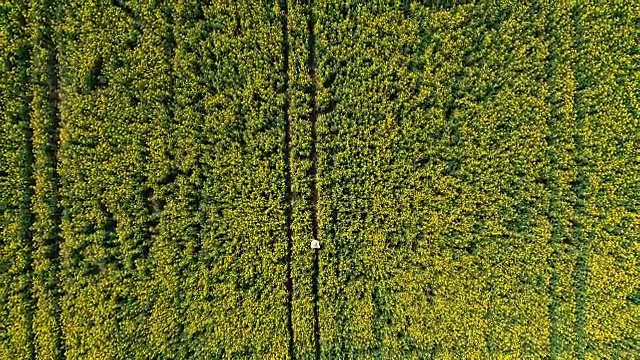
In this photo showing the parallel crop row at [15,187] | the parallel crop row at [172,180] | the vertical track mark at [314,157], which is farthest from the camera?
the vertical track mark at [314,157]

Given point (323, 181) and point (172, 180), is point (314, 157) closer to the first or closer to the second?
point (323, 181)

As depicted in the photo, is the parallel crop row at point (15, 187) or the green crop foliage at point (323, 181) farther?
the green crop foliage at point (323, 181)

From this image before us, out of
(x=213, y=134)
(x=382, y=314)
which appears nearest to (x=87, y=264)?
(x=213, y=134)

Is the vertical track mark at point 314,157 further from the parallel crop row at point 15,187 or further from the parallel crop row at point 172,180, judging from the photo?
the parallel crop row at point 15,187

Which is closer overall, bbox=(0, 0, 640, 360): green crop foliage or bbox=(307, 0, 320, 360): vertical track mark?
bbox=(0, 0, 640, 360): green crop foliage

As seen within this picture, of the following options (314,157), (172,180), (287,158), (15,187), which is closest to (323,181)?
(314,157)

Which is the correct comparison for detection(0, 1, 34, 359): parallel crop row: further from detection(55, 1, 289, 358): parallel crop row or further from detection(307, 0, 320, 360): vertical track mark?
detection(307, 0, 320, 360): vertical track mark

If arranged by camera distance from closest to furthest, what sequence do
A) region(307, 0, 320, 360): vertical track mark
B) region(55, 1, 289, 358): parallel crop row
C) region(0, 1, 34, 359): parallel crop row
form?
region(0, 1, 34, 359): parallel crop row
region(55, 1, 289, 358): parallel crop row
region(307, 0, 320, 360): vertical track mark

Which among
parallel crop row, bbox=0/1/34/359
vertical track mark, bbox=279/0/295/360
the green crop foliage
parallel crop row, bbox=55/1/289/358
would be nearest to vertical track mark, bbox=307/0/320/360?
the green crop foliage

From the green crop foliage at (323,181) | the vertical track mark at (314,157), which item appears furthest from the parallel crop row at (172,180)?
the vertical track mark at (314,157)
